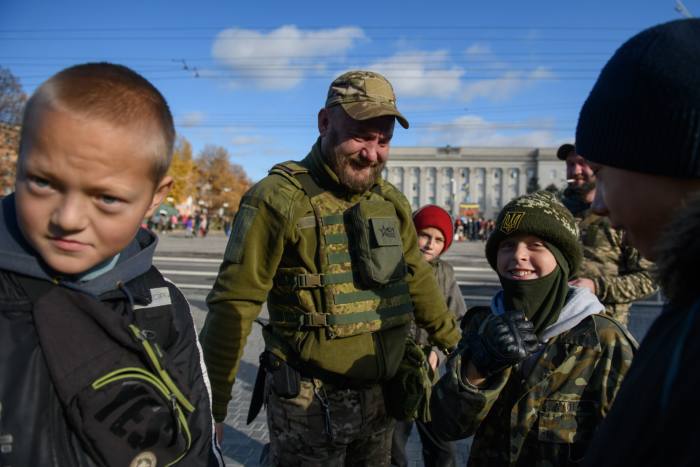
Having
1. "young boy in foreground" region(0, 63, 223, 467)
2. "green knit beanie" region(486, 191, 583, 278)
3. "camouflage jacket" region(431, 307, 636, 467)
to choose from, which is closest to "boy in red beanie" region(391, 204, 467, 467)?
"green knit beanie" region(486, 191, 583, 278)

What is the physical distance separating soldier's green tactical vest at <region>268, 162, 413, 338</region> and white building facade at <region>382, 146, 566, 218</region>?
9626 cm

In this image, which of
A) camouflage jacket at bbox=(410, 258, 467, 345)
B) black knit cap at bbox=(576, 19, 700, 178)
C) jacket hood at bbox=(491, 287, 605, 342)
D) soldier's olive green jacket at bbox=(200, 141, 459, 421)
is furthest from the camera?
camouflage jacket at bbox=(410, 258, 467, 345)

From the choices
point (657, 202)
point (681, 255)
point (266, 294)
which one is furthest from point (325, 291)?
point (681, 255)

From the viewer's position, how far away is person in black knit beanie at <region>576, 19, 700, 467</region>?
709mm

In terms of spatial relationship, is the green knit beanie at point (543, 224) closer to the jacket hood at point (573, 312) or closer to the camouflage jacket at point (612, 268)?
the jacket hood at point (573, 312)

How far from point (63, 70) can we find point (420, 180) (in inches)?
4041

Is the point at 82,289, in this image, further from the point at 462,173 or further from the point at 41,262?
the point at 462,173

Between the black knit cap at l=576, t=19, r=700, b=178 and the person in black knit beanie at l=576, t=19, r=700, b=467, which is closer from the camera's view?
the person in black knit beanie at l=576, t=19, r=700, b=467

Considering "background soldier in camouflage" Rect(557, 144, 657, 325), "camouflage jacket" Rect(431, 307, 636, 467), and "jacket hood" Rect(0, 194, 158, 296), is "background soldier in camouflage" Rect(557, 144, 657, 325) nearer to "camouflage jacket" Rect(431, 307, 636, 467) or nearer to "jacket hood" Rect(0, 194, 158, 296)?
"camouflage jacket" Rect(431, 307, 636, 467)

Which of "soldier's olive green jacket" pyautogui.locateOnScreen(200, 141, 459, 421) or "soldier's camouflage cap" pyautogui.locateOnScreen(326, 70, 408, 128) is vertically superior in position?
"soldier's camouflage cap" pyautogui.locateOnScreen(326, 70, 408, 128)

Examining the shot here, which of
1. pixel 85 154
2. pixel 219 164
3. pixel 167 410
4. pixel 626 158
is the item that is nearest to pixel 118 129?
pixel 85 154

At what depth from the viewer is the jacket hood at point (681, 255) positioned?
2.56ft

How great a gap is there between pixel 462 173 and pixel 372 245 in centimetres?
10284

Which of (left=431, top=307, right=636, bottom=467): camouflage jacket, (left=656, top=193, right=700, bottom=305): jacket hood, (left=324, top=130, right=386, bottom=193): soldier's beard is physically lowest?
(left=431, top=307, right=636, bottom=467): camouflage jacket
